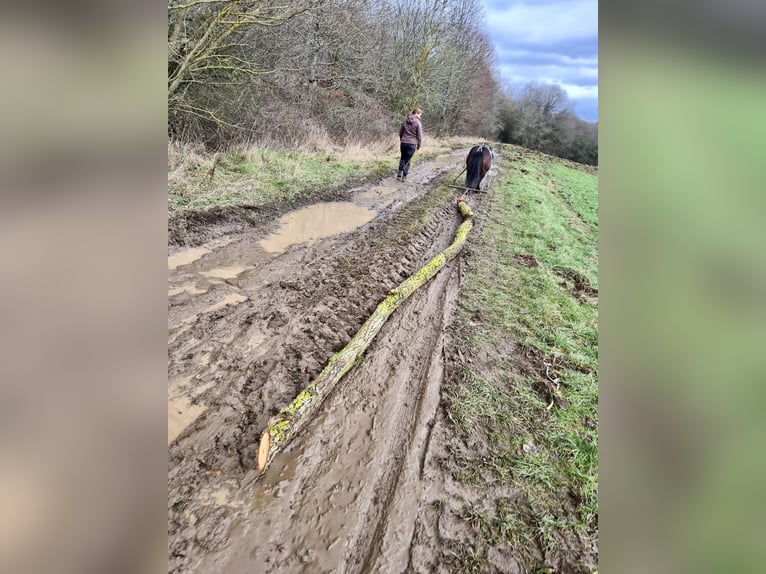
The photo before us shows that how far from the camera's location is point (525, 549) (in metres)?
1.68

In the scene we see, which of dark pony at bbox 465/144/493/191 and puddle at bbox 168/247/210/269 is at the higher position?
dark pony at bbox 465/144/493/191

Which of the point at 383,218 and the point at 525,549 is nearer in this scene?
the point at 525,549

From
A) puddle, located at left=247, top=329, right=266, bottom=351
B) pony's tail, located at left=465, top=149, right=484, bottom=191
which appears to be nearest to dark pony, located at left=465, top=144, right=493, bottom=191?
pony's tail, located at left=465, top=149, right=484, bottom=191

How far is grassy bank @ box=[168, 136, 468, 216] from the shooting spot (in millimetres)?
4969

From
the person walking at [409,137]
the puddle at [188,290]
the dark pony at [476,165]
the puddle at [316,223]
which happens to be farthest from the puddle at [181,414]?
the dark pony at [476,165]

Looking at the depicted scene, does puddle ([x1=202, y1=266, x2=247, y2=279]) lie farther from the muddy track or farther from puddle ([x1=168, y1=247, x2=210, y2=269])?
puddle ([x1=168, y1=247, x2=210, y2=269])

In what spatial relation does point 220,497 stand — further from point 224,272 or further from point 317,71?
point 317,71

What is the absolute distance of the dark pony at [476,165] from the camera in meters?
7.66

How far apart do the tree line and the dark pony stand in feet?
1.90

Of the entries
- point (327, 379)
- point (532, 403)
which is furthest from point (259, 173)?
point (532, 403)
